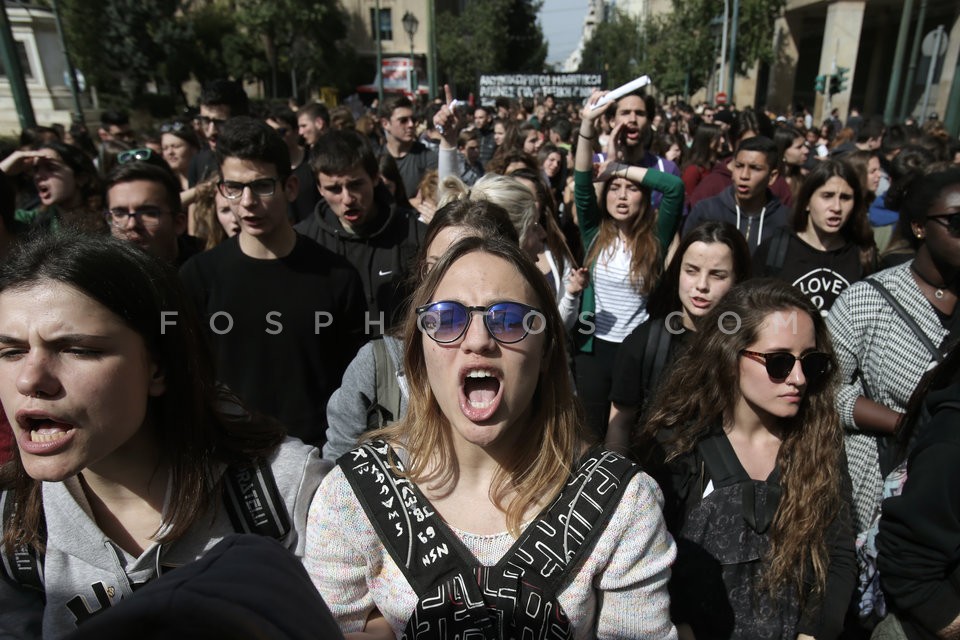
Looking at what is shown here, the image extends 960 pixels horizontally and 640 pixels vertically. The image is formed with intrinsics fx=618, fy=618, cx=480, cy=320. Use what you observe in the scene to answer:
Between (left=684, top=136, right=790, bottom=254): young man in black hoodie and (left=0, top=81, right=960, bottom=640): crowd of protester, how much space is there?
0.69 m

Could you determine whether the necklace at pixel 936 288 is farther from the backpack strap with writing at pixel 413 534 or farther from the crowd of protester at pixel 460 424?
the backpack strap with writing at pixel 413 534

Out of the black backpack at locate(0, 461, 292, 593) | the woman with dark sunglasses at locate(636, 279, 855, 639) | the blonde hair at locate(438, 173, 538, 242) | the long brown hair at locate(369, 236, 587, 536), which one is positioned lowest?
the woman with dark sunglasses at locate(636, 279, 855, 639)

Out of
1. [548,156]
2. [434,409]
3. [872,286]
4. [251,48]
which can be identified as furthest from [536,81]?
[251,48]

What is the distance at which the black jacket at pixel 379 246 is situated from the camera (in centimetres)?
363

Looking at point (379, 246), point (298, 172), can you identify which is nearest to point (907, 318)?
point (379, 246)

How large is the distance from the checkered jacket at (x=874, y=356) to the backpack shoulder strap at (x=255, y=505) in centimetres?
245

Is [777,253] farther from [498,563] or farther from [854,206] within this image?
[498,563]

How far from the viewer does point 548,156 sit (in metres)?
6.86

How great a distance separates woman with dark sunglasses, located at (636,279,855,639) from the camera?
2.09 meters

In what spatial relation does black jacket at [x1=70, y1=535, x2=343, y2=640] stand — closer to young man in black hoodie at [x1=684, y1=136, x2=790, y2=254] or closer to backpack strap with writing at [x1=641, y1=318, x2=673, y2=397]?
backpack strap with writing at [x1=641, y1=318, x2=673, y2=397]

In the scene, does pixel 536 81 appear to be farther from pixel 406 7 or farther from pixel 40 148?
pixel 406 7

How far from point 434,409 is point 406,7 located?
192 ft

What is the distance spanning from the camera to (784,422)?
2295 millimetres

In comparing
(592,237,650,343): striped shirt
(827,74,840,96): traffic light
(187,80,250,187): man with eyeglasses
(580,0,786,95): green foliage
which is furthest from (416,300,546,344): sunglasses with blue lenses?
(580,0,786,95): green foliage
